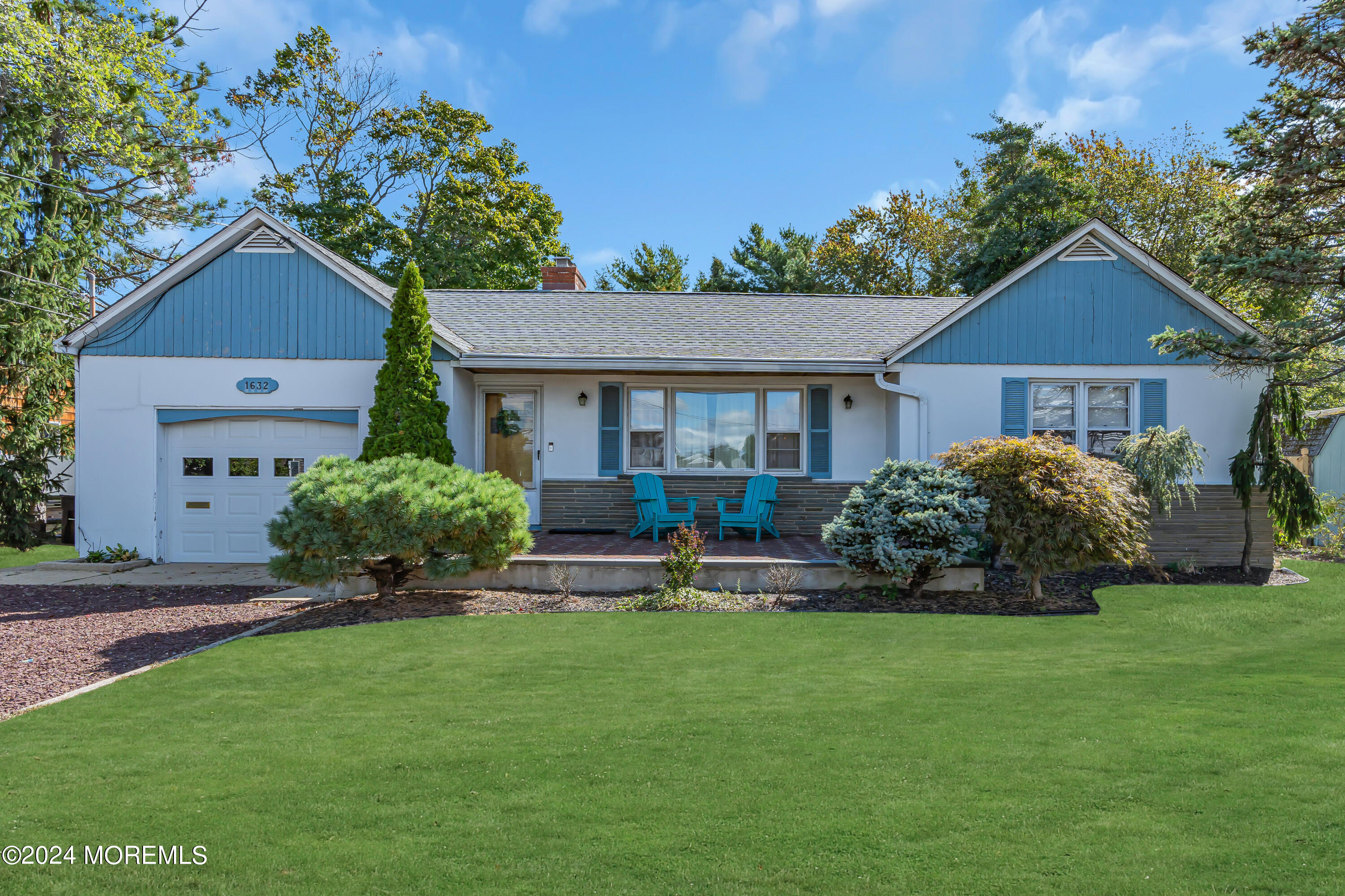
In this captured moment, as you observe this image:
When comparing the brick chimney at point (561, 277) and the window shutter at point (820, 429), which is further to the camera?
the brick chimney at point (561, 277)

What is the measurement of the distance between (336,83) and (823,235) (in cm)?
2085

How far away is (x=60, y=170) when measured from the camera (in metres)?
16.8

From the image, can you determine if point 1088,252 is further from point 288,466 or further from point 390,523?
point 288,466

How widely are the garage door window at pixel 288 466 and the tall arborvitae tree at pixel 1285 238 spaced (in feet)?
41.6

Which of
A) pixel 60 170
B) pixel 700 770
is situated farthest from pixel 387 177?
pixel 700 770

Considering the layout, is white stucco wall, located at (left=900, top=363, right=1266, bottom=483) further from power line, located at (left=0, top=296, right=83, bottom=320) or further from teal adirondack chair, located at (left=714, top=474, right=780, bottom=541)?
power line, located at (left=0, top=296, right=83, bottom=320)

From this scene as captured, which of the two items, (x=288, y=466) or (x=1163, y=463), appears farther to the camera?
(x=288, y=466)

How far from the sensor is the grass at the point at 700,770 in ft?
10.2

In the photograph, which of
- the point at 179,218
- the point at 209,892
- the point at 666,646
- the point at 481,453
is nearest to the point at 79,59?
the point at 179,218

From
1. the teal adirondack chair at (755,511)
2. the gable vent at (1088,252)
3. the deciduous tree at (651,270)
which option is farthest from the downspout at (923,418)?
the deciduous tree at (651,270)

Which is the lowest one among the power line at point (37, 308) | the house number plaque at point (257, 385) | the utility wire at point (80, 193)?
the house number plaque at point (257, 385)

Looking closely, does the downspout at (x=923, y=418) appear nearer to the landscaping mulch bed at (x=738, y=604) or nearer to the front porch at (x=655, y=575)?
the landscaping mulch bed at (x=738, y=604)

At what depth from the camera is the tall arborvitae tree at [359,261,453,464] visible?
35.1ft

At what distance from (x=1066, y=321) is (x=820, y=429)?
13.4ft
